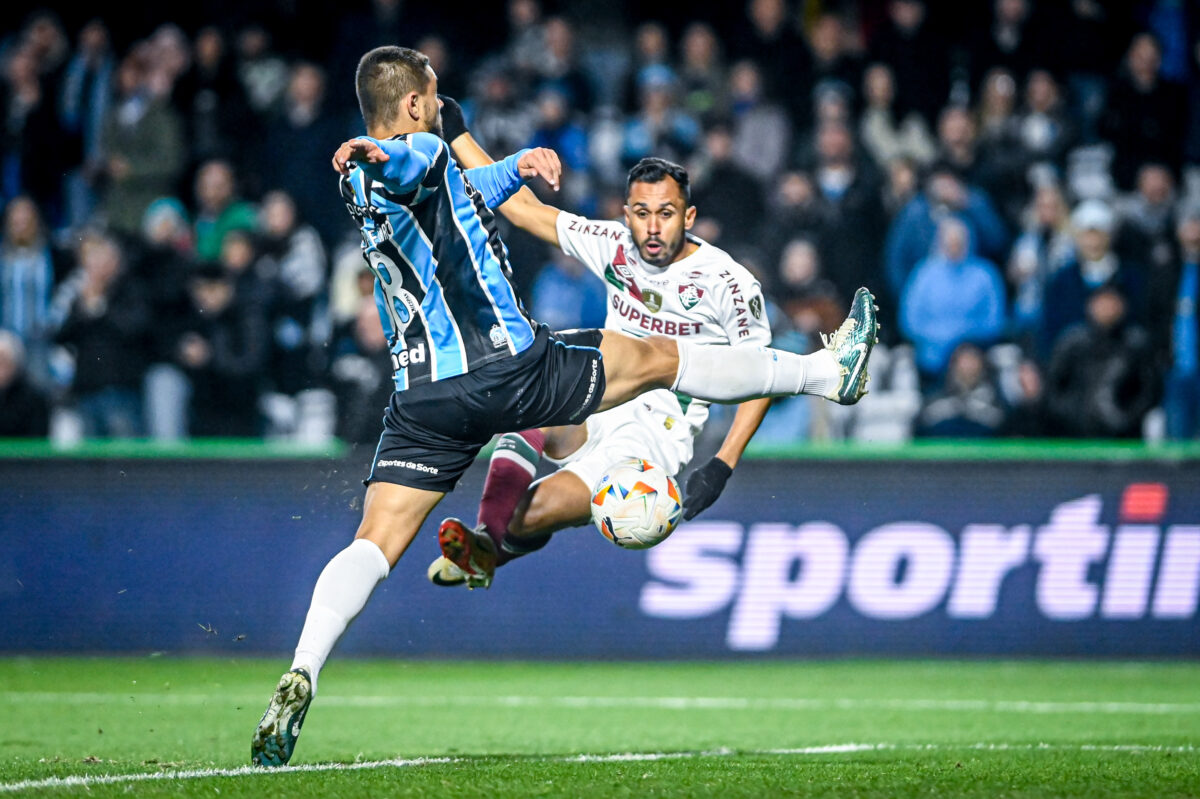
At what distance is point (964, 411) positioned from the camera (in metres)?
11.7

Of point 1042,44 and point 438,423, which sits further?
point 1042,44

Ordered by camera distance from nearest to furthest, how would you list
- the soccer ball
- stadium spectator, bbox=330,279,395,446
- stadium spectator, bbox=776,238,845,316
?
the soccer ball, stadium spectator, bbox=330,279,395,446, stadium spectator, bbox=776,238,845,316

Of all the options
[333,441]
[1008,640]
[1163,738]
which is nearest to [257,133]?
[333,441]

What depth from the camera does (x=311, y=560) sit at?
11109 mm

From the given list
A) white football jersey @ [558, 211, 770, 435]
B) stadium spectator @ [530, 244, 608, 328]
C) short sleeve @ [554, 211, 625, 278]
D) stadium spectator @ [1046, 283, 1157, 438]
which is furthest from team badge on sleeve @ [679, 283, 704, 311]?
stadium spectator @ [1046, 283, 1157, 438]

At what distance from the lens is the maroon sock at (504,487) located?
7.07 meters

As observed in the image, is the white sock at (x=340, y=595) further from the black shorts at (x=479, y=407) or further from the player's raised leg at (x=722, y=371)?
the player's raised leg at (x=722, y=371)

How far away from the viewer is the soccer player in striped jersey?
19.6 feet

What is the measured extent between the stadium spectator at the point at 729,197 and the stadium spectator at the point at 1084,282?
2304 millimetres

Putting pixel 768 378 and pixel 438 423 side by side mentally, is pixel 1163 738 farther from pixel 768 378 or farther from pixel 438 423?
pixel 438 423

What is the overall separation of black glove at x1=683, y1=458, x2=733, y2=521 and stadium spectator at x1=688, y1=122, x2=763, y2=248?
17.0 ft

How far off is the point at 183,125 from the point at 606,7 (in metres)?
4.20

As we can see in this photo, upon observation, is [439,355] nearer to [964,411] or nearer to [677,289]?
[677,289]

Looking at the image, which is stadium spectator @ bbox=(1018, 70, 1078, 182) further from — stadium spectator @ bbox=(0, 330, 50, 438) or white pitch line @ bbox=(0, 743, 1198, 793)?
stadium spectator @ bbox=(0, 330, 50, 438)
